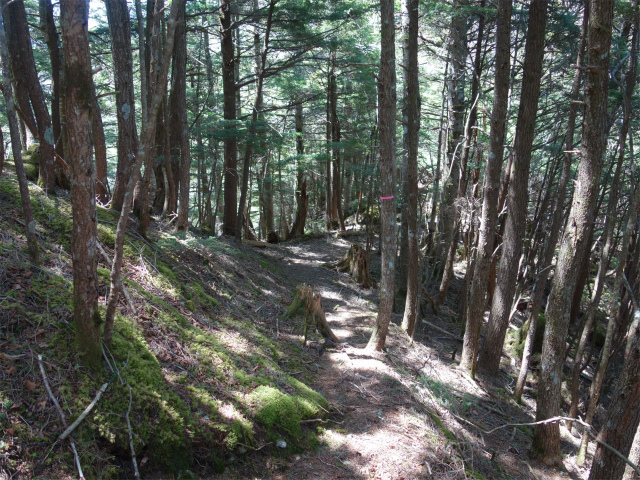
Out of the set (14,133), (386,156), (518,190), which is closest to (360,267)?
(518,190)

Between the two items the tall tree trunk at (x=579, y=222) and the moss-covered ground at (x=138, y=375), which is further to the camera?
the tall tree trunk at (x=579, y=222)

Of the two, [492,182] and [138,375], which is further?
[492,182]

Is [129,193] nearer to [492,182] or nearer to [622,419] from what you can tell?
[622,419]

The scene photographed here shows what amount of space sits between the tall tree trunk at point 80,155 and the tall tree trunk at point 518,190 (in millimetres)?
7667

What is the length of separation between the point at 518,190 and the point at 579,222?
109 inches

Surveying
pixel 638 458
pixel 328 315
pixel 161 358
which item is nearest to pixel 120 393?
pixel 161 358

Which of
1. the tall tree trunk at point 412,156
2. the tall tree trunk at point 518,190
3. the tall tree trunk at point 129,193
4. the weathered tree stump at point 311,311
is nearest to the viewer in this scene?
the tall tree trunk at point 129,193

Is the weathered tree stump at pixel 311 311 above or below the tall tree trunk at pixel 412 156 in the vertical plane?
below

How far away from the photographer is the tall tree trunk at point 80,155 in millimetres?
2996

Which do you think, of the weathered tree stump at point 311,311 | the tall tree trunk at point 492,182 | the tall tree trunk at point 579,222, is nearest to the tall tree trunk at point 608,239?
the tall tree trunk at point 492,182

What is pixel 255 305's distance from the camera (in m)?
7.97

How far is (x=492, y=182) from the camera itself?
25.7 feet

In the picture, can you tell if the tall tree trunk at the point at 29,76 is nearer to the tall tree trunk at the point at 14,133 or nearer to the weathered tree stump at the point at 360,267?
the tall tree trunk at the point at 14,133

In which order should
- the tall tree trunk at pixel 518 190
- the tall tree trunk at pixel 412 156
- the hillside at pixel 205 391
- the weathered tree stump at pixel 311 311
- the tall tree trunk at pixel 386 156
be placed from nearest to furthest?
the hillside at pixel 205 391 → the tall tree trunk at pixel 386 156 → the tall tree trunk at pixel 518 190 → the weathered tree stump at pixel 311 311 → the tall tree trunk at pixel 412 156
